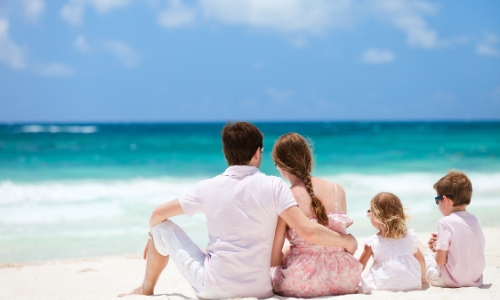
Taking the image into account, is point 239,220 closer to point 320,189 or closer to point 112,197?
point 320,189

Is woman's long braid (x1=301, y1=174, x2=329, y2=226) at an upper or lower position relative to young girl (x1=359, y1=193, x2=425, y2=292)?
upper

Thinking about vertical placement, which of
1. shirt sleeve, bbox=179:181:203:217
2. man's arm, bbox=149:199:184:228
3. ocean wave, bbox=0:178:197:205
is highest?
shirt sleeve, bbox=179:181:203:217

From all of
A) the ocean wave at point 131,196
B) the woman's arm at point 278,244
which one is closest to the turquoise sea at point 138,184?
the ocean wave at point 131,196

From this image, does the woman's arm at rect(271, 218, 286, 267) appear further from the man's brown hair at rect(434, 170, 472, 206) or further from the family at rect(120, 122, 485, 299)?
the man's brown hair at rect(434, 170, 472, 206)

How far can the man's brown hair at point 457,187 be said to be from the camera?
3416 millimetres

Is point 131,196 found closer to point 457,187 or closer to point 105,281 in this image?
point 105,281

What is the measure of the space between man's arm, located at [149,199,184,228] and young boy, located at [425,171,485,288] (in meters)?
1.74

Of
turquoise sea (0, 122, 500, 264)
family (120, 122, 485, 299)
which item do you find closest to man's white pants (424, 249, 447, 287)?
family (120, 122, 485, 299)

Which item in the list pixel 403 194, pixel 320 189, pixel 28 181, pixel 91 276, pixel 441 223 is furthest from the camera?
pixel 28 181

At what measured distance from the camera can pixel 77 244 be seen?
6.54 meters

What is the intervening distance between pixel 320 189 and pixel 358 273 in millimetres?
622

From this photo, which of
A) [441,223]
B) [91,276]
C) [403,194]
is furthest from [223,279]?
[403,194]

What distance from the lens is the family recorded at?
2.97 m

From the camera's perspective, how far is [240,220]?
2.97m
